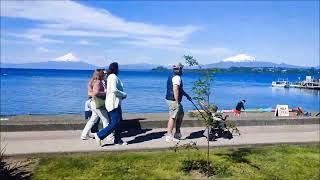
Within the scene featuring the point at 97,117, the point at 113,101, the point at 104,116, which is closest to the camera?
the point at 113,101

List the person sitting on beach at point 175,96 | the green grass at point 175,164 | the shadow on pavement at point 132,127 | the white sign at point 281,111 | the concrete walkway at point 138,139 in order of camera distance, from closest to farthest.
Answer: the green grass at point 175,164 < the concrete walkway at point 138,139 < the person sitting on beach at point 175,96 < the shadow on pavement at point 132,127 < the white sign at point 281,111

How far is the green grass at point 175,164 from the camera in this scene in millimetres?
8531

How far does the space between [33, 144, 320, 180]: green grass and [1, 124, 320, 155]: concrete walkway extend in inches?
27.0

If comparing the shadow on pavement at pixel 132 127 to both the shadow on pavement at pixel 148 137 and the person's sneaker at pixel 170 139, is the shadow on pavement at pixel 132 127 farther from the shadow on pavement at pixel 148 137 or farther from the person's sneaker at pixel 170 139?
the person's sneaker at pixel 170 139

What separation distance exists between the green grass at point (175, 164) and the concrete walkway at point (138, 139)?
0.69 meters

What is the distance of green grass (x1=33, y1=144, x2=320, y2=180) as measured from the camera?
336 inches

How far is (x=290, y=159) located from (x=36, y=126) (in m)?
6.84

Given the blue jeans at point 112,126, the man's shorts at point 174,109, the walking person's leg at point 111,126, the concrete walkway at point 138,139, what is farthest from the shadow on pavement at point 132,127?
the walking person's leg at point 111,126

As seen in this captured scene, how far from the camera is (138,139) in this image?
1199 cm

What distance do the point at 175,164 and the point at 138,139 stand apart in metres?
2.93

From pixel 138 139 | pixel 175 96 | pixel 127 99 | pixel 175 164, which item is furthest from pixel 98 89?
pixel 127 99

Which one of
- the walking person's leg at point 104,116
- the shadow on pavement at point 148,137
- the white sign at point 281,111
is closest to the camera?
the walking person's leg at point 104,116

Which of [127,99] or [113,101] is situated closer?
[113,101]

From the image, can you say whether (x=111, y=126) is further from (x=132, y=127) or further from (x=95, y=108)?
(x=132, y=127)
